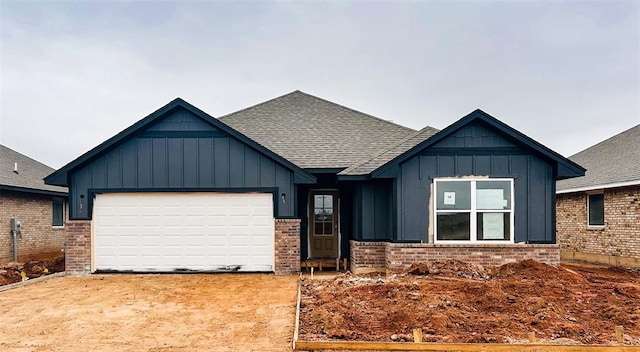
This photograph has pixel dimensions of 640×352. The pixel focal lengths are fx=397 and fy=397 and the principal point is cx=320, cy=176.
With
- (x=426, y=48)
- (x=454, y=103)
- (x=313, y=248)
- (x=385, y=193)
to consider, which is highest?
(x=426, y=48)

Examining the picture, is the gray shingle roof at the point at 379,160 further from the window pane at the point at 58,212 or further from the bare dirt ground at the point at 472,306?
the window pane at the point at 58,212

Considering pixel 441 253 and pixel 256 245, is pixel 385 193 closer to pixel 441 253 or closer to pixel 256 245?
pixel 441 253

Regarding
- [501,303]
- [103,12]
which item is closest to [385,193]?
[501,303]

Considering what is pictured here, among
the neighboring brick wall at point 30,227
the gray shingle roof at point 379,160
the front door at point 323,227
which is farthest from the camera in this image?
the neighboring brick wall at point 30,227

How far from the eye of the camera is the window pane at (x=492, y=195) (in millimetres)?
9906

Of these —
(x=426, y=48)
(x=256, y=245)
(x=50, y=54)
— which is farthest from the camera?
(x=426, y=48)

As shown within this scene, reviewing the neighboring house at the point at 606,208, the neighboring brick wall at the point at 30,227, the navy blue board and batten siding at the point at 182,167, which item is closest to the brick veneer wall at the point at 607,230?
the neighboring house at the point at 606,208

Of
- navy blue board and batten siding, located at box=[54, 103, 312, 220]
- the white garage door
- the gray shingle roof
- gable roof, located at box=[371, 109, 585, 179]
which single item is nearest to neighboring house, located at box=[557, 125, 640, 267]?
gable roof, located at box=[371, 109, 585, 179]

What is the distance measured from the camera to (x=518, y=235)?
9.90 m

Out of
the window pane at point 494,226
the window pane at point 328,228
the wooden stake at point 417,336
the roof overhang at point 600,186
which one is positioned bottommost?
the wooden stake at point 417,336

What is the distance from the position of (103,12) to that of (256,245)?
41.5 ft

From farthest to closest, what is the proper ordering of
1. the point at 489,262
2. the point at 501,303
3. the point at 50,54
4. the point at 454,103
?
the point at 454,103 < the point at 50,54 < the point at 489,262 < the point at 501,303

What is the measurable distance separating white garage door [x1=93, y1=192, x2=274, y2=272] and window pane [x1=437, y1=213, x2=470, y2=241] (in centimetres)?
435

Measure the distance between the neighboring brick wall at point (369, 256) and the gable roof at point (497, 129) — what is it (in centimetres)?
190
